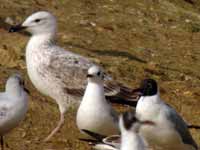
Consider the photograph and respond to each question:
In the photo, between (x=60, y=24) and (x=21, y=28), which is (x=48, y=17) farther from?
(x=60, y=24)

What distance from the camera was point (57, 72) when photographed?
35.1 ft

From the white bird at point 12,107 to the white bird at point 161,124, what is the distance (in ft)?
4.02

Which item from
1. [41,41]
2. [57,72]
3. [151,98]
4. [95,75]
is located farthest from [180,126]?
[41,41]

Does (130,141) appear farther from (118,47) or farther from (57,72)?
(118,47)

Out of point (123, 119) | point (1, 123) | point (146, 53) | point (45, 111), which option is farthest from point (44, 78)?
point (146, 53)

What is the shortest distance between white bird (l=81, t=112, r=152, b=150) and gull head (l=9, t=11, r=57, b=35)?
2095 millimetres

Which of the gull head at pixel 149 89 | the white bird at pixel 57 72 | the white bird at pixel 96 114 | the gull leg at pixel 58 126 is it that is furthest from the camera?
the white bird at pixel 57 72

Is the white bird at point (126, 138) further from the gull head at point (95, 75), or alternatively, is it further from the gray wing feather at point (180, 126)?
the gull head at point (95, 75)

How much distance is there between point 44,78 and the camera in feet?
34.8

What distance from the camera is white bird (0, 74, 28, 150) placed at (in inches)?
362

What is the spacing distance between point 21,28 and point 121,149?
331 cm

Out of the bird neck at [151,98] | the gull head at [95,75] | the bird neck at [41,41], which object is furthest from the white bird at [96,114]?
the bird neck at [41,41]

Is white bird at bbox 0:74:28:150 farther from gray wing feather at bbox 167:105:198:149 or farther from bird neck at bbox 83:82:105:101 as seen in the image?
gray wing feather at bbox 167:105:198:149

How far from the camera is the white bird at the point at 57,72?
10.6m
